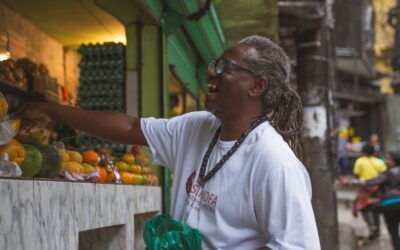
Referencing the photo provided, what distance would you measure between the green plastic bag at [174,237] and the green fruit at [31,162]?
130 centimetres

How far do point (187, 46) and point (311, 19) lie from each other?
1.86m

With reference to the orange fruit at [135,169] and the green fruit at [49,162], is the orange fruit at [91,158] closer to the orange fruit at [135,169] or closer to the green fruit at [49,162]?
the orange fruit at [135,169]

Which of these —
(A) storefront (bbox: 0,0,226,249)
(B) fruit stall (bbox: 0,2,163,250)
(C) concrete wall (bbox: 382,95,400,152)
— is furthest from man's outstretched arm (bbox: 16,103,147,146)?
(C) concrete wall (bbox: 382,95,400,152)

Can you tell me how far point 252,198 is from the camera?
7.40 feet

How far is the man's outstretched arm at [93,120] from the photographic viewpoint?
9.09 feet

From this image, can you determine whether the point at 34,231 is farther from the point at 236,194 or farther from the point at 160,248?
the point at 236,194

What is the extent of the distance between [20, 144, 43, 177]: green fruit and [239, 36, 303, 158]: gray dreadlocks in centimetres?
156

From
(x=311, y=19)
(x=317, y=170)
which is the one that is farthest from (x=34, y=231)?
(x=311, y=19)

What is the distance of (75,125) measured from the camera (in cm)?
280

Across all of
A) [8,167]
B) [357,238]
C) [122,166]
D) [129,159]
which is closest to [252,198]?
[8,167]

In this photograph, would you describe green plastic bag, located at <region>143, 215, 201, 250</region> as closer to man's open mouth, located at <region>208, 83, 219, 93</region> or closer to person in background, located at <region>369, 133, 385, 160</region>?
man's open mouth, located at <region>208, 83, 219, 93</region>

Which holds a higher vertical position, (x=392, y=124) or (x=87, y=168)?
(x=392, y=124)

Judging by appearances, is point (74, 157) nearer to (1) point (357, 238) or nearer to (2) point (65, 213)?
(2) point (65, 213)

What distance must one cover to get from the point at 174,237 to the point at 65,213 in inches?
53.7
